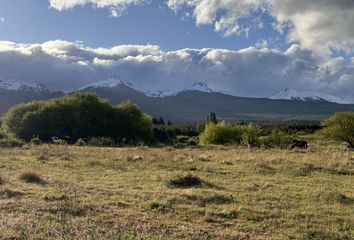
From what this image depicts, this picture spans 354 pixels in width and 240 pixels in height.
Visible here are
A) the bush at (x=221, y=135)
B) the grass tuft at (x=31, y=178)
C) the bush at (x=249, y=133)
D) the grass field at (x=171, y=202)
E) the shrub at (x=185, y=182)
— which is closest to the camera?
the grass field at (x=171, y=202)

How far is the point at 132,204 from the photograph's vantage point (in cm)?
1602

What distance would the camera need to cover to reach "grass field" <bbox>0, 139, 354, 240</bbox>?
40.4ft

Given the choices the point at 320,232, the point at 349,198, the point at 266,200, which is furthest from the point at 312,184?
the point at 320,232

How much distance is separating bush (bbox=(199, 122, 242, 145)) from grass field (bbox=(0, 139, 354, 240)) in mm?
52550

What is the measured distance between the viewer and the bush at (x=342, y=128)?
237ft

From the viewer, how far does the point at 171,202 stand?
16.5 m

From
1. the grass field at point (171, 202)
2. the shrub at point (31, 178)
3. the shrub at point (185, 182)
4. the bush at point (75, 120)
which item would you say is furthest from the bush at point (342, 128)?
the shrub at point (31, 178)

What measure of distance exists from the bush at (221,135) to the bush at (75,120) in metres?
10.8

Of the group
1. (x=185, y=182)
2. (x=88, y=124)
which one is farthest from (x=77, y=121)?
(x=185, y=182)

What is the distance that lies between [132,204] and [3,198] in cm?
428

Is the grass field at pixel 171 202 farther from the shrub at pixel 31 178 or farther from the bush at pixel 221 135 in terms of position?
the bush at pixel 221 135

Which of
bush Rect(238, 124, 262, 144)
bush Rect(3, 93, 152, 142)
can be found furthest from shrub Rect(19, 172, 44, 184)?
bush Rect(3, 93, 152, 142)

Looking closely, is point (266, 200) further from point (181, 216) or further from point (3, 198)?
point (3, 198)

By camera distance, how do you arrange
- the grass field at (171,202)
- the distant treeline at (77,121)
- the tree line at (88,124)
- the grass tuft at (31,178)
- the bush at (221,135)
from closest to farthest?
1. the grass field at (171,202)
2. the grass tuft at (31,178)
3. the tree line at (88,124)
4. the distant treeline at (77,121)
5. the bush at (221,135)
